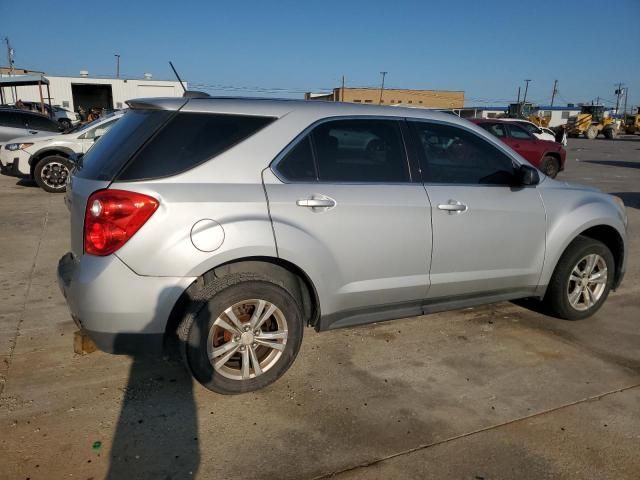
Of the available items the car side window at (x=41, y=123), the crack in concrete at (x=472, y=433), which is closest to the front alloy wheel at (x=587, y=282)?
the crack in concrete at (x=472, y=433)

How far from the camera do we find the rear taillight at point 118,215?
8.96ft

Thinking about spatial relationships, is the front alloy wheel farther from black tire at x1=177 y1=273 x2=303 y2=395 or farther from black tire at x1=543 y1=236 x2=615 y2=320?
black tire at x1=177 y1=273 x2=303 y2=395

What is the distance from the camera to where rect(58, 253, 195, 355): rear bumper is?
9.01 feet

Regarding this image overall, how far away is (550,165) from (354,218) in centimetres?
1347

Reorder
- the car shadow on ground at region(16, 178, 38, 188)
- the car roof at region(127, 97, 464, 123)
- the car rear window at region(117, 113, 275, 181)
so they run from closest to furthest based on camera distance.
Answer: the car rear window at region(117, 113, 275, 181)
the car roof at region(127, 97, 464, 123)
the car shadow on ground at region(16, 178, 38, 188)

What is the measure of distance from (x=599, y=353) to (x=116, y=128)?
376cm

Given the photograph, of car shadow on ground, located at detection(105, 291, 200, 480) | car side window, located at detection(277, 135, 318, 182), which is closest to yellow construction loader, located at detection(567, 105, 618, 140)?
car side window, located at detection(277, 135, 318, 182)

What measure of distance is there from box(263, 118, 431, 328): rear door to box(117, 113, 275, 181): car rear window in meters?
0.29

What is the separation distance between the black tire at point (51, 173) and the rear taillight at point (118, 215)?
8.94 meters

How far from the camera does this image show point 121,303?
2764 mm

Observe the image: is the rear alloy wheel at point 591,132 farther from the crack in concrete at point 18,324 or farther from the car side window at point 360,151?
the car side window at point 360,151

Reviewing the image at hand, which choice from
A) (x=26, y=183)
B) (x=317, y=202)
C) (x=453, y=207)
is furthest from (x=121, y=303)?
(x=26, y=183)

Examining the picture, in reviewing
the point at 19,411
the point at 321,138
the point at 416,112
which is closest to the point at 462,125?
the point at 416,112

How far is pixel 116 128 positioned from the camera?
328cm
